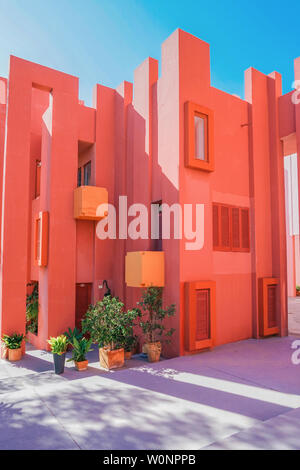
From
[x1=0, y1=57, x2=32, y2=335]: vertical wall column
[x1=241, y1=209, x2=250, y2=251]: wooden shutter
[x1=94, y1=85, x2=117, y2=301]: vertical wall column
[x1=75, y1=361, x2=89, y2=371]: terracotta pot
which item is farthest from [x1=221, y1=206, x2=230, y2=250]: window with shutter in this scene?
[x1=0, y1=57, x2=32, y2=335]: vertical wall column

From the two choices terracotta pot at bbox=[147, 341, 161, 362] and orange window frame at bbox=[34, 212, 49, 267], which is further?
orange window frame at bbox=[34, 212, 49, 267]

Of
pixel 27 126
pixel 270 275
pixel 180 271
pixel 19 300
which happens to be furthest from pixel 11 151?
pixel 270 275

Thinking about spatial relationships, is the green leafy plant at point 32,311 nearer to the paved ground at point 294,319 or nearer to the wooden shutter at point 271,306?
the wooden shutter at point 271,306

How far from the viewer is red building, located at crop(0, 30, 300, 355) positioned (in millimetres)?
8688

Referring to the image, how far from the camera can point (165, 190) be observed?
9031 mm

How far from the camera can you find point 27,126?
10.9m

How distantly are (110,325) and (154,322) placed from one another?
128 centimetres

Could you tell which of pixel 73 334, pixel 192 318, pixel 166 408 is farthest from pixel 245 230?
pixel 166 408

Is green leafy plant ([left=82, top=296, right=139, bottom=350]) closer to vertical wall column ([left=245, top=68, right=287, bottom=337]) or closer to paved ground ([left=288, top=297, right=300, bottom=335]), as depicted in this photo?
vertical wall column ([left=245, top=68, right=287, bottom=337])

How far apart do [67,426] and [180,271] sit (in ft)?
15.0

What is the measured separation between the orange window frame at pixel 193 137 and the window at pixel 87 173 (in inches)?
198

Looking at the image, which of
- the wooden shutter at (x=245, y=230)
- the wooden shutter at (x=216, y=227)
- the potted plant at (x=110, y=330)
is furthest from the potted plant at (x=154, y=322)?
the wooden shutter at (x=245, y=230)

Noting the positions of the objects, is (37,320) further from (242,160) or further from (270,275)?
(242,160)

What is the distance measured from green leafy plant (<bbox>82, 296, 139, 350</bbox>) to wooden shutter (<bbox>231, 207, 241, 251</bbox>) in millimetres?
3671
